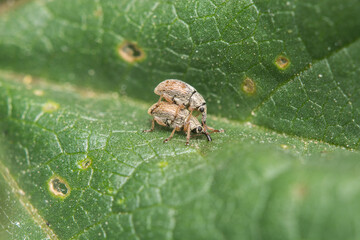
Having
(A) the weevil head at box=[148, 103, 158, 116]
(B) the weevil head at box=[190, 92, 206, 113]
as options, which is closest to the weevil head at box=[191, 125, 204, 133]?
(B) the weevil head at box=[190, 92, 206, 113]

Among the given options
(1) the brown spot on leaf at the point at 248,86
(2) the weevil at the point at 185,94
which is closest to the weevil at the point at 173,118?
(2) the weevil at the point at 185,94

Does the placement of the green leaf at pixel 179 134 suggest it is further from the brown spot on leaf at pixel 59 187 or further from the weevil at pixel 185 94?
the weevil at pixel 185 94

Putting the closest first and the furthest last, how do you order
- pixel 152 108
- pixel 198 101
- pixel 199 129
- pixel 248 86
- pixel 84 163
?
pixel 84 163
pixel 248 86
pixel 199 129
pixel 198 101
pixel 152 108

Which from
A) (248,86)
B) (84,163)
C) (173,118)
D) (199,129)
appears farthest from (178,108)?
(84,163)

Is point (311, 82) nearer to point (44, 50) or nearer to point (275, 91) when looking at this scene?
point (275, 91)

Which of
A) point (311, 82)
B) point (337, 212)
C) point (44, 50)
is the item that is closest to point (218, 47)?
point (311, 82)

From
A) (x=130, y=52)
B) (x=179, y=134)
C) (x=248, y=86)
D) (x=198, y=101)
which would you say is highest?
(x=248, y=86)

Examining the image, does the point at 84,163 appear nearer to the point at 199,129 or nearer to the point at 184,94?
the point at 199,129
